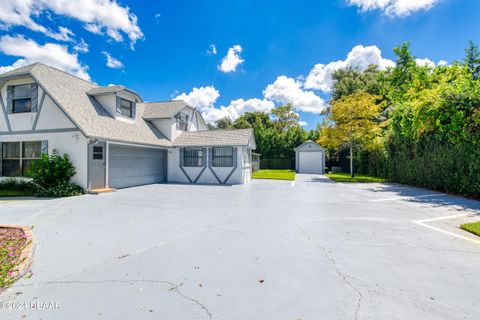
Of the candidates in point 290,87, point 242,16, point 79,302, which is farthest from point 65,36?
point 290,87

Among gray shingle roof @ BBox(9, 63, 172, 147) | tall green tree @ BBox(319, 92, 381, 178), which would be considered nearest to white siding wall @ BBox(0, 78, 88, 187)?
gray shingle roof @ BBox(9, 63, 172, 147)

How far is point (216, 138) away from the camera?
51.6ft

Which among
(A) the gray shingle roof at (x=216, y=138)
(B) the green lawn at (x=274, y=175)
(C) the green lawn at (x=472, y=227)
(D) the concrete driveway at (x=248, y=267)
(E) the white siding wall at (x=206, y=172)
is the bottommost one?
(D) the concrete driveway at (x=248, y=267)

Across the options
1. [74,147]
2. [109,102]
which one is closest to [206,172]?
[109,102]

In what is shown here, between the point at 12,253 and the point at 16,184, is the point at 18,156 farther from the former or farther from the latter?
the point at 12,253

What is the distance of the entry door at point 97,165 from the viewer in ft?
35.4

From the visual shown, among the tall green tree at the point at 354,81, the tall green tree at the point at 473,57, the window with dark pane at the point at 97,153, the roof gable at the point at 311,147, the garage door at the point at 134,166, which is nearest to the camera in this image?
the window with dark pane at the point at 97,153

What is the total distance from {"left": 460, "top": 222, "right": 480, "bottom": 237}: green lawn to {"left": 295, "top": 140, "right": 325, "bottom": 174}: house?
66.6ft

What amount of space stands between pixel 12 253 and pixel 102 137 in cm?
767

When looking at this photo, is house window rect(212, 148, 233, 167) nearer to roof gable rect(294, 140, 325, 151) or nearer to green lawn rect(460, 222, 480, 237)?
green lawn rect(460, 222, 480, 237)

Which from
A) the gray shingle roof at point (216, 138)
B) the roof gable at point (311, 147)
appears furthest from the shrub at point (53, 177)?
the roof gable at point (311, 147)

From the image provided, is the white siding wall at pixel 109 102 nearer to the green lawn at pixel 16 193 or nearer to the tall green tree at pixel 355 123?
the green lawn at pixel 16 193

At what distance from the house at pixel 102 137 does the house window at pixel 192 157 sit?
0.23 ft

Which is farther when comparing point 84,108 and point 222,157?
point 222,157
